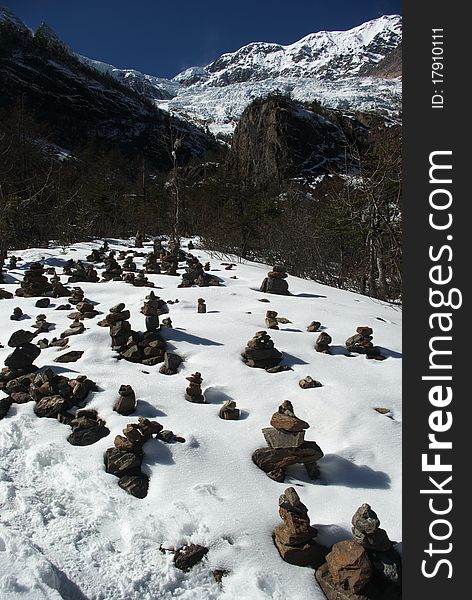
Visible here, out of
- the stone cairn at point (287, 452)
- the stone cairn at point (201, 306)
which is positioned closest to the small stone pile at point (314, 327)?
the stone cairn at point (201, 306)

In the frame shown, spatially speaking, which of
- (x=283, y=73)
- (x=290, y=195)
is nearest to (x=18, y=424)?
(x=290, y=195)

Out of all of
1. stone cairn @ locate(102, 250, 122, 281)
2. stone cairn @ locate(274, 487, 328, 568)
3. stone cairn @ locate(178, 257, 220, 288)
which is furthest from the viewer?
stone cairn @ locate(102, 250, 122, 281)

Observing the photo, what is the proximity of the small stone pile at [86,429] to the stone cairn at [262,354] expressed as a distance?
1356mm

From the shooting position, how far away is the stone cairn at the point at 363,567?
165cm

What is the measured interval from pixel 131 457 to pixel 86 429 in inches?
17.5

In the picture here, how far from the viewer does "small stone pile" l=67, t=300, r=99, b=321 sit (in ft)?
15.0

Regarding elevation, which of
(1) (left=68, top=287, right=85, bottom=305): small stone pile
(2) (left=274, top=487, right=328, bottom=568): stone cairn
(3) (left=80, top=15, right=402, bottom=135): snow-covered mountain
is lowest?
(2) (left=274, top=487, right=328, bottom=568): stone cairn

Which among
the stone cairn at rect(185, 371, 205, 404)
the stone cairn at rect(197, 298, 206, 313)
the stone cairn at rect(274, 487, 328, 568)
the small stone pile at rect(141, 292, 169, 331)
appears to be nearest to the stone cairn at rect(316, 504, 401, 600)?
the stone cairn at rect(274, 487, 328, 568)

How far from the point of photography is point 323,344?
12.7 ft

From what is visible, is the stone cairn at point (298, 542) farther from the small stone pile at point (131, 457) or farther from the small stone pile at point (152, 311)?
the small stone pile at point (152, 311)

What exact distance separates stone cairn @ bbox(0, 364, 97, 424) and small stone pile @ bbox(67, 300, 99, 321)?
151 cm

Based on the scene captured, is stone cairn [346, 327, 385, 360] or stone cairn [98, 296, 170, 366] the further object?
stone cairn [346, 327, 385, 360]

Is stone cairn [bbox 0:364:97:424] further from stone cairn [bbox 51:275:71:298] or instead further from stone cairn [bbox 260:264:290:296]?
stone cairn [bbox 260:264:290:296]

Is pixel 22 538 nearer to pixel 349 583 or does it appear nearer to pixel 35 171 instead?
pixel 349 583
